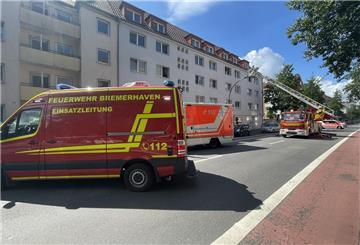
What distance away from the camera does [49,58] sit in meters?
20.7

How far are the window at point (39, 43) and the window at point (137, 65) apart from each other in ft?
26.1

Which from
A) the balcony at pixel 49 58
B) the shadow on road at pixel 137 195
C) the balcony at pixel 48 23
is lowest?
the shadow on road at pixel 137 195

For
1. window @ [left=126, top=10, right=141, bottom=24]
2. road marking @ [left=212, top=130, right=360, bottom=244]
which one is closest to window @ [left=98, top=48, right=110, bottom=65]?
window @ [left=126, top=10, right=141, bottom=24]

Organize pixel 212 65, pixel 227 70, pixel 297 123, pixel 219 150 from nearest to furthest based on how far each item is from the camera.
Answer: pixel 219 150 → pixel 297 123 → pixel 212 65 → pixel 227 70

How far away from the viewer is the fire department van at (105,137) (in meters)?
6.77

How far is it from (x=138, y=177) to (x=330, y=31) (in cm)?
712

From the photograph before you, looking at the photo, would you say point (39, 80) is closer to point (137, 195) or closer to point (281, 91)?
point (137, 195)

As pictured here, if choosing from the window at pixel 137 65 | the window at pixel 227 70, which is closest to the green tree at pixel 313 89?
the window at pixel 227 70

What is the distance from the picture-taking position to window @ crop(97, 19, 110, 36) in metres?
24.8

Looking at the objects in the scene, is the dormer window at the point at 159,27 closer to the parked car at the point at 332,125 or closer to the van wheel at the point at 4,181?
the van wheel at the point at 4,181

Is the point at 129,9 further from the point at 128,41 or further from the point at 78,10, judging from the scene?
the point at 78,10

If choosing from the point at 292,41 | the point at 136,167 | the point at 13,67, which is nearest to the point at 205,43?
the point at 13,67

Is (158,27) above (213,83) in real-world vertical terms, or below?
above

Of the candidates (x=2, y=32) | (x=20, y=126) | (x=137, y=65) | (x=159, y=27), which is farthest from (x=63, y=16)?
(x=20, y=126)
